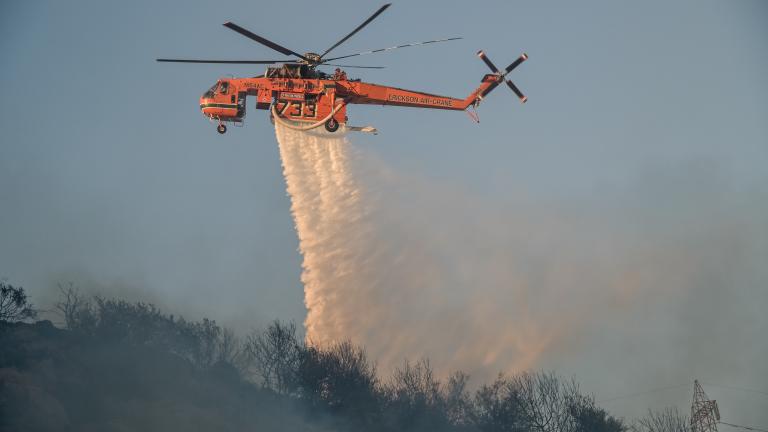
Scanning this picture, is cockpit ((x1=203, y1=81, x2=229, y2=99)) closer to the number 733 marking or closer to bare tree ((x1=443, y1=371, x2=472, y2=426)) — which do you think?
the number 733 marking

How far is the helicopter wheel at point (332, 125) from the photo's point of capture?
183 ft

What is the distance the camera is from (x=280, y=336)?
260ft

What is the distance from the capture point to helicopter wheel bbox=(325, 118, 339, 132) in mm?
55875

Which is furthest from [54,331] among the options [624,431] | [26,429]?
[624,431]

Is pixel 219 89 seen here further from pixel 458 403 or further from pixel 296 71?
pixel 458 403

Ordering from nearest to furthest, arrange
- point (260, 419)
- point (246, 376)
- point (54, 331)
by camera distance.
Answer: point (260, 419) → point (54, 331) → point (246, 376)

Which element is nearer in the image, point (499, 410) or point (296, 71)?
point (296, 71)

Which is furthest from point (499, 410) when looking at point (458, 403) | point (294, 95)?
point (294, 95)

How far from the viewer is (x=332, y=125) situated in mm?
55906

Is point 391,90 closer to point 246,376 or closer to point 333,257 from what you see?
point 333,257

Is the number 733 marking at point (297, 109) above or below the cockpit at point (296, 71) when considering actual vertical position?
below

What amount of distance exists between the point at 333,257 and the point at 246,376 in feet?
63.7

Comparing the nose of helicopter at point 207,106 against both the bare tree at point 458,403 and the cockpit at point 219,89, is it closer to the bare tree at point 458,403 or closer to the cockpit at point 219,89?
the cockpit at point 219,89

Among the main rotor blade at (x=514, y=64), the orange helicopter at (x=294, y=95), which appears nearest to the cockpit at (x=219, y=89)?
the orange helicopter at (x=294, y=95)
